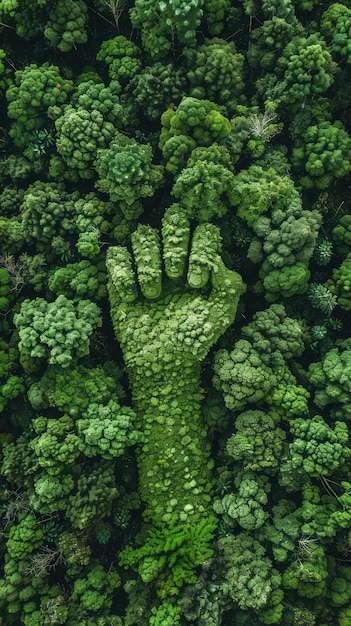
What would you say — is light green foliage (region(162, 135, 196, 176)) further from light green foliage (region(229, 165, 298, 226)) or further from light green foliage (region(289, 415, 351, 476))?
light green foliage (region(289, 415, 351, 476))

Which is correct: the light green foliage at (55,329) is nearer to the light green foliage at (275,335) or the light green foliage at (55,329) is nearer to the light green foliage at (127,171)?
the light green foliage at (127,171)

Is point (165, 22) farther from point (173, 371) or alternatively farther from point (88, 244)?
point (173, 371)

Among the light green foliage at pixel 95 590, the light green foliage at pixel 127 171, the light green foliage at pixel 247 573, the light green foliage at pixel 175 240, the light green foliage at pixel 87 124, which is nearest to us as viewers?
the light green foliage at pixel 247 573

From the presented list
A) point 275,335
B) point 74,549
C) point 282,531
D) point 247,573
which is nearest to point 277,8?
point 275,335

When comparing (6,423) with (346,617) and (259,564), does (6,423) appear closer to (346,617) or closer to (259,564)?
(259,564)

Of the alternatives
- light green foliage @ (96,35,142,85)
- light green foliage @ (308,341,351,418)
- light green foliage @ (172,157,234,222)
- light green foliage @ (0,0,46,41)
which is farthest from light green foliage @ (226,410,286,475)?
light green foliage @ (0,0,46,41)

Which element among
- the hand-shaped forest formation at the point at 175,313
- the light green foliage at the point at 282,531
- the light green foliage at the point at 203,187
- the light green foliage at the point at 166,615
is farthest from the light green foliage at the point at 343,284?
the light green foliage at the point at 166,615

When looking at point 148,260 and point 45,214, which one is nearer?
point 148,260
